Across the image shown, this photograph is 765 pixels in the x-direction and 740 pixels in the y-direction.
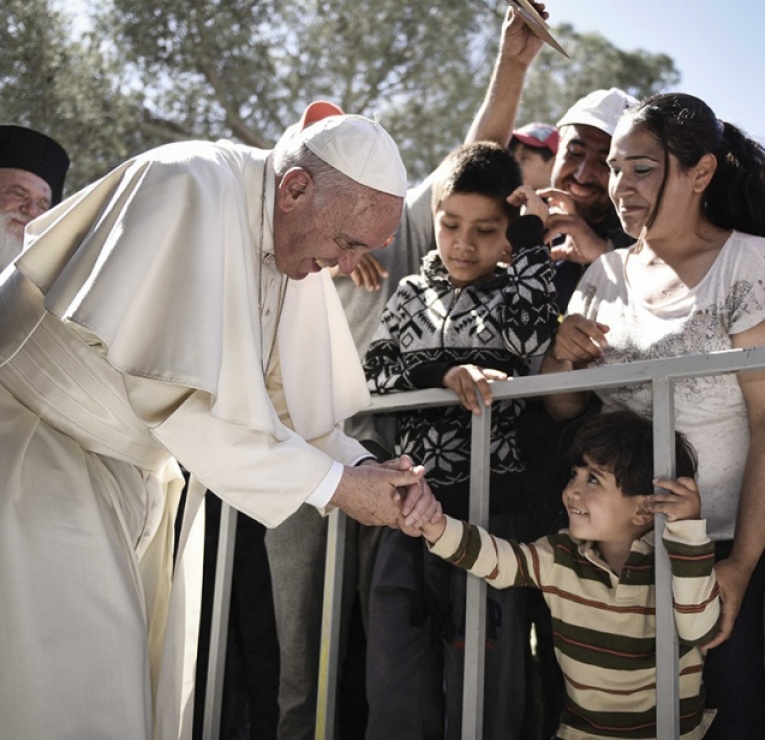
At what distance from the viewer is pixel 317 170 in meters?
3.13

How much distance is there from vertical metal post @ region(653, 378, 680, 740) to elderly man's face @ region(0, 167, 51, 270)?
8.82 feet

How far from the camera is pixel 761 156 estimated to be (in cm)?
324

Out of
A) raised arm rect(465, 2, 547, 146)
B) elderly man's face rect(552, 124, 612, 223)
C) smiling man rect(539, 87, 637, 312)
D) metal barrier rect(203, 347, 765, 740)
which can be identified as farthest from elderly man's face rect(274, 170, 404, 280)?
raised arm rect(465, 2, 547, 146)

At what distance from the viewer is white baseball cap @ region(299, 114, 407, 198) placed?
10.1 ft

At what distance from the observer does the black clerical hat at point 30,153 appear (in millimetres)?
4555

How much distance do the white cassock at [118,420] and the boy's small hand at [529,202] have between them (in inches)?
35.4

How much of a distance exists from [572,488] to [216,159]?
1.39 meters

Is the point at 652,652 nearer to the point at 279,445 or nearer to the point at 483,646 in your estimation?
the point at 483,646

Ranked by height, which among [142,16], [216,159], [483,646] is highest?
[142,16]

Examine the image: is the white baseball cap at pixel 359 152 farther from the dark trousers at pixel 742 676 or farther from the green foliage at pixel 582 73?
the green foliage at pixel 582 73

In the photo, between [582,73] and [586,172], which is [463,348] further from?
[582,73]

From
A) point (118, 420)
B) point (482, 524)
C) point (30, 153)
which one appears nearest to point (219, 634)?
point (118, 420)

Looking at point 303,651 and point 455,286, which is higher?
Answer: point 455,286

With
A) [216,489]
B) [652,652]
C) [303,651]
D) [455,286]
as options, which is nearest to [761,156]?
[455,286]
